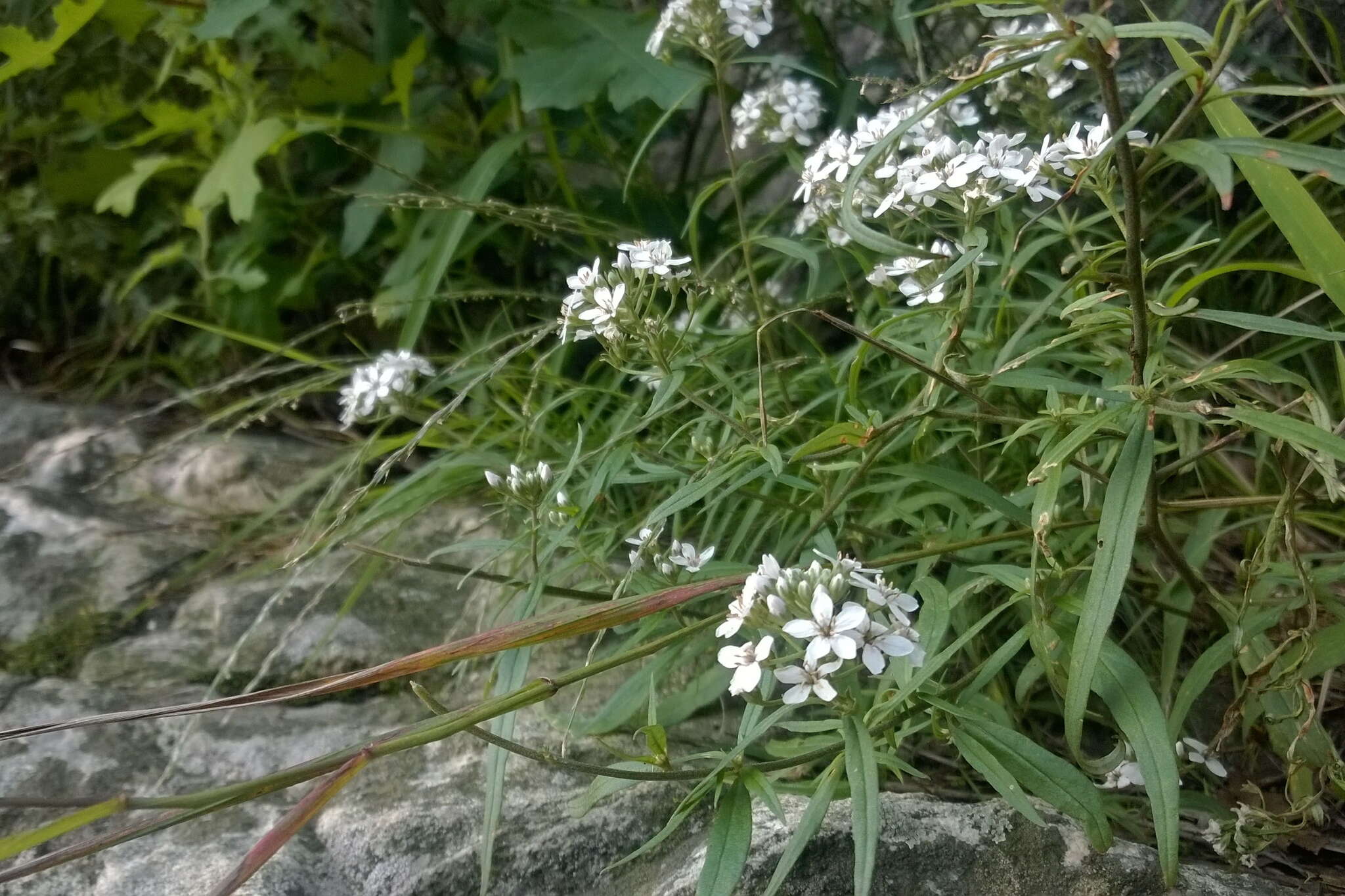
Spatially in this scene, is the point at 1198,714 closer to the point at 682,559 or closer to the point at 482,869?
the point at 682,559

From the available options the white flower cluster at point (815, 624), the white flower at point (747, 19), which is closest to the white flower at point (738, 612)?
the white flower cluster at point (815, 624)

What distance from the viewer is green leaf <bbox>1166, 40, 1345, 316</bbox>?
2.82 ft

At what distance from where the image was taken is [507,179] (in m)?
1.79

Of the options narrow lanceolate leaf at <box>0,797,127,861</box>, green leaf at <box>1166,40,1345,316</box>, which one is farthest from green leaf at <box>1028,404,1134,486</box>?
narrow lanceolate leaf at <box>0,797,127,861</box>

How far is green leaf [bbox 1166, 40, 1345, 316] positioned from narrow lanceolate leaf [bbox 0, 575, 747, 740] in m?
0.58

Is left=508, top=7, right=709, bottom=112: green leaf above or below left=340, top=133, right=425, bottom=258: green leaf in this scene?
above

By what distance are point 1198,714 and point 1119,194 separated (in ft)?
2.45

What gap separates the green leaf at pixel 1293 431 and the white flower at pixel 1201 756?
0.32m

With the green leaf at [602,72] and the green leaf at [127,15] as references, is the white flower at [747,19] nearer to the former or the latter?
the green leaf at [602,72]

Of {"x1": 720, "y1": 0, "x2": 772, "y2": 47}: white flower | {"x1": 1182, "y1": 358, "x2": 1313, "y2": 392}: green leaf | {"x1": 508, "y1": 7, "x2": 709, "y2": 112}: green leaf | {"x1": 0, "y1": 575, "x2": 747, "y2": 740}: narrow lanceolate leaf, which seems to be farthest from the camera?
{"x1": 508, "y1": 7, "x2": 709, "y2": 112}: green leaf

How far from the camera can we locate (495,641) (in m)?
0.77

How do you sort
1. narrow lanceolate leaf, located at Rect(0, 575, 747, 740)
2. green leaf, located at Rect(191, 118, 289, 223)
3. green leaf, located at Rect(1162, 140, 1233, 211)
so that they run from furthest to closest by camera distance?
green leaf, located at Rect(191, 118, 289, 223), narrow lanceolate leaf, located at Rect(0, 575, 747, 740), green leaf, located at Rect(1162, 140, 1233, 211)

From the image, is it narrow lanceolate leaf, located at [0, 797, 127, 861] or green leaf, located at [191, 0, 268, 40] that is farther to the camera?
green leaf, located at [191, 0, 268, 40]

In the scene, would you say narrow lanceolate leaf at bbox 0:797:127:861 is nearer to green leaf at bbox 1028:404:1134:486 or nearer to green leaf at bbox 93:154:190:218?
green leaf at bbox 1028:404:1134:486
